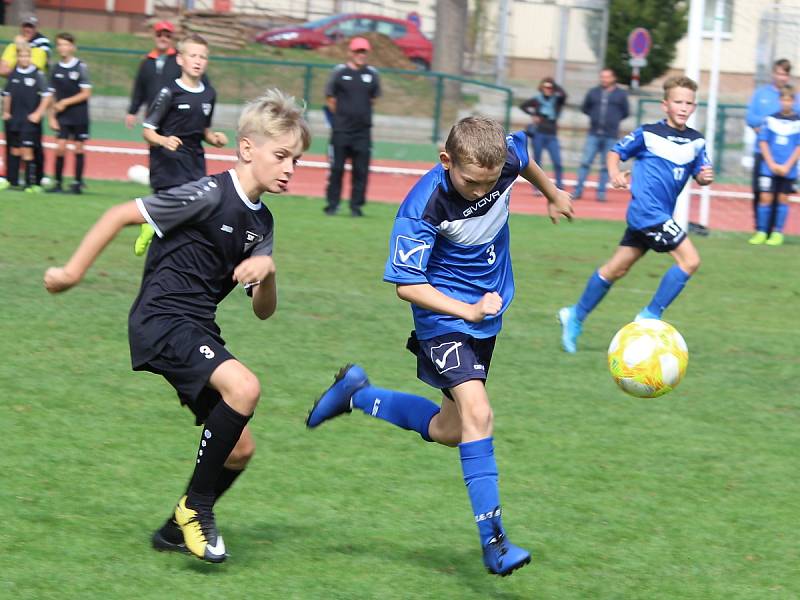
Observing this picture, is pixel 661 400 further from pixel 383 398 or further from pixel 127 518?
pixel 127 518

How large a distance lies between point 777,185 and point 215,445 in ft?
41.2

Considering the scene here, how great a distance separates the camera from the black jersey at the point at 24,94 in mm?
15977

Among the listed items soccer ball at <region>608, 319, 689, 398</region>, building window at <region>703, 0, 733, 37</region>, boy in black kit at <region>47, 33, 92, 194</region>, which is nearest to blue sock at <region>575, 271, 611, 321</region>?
soccer ball at <region>608, 319, 689, 398</region>

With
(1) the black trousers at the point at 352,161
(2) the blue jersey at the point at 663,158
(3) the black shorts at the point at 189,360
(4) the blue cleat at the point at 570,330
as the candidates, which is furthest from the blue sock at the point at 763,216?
(3) the black shorts at the point at 189,360

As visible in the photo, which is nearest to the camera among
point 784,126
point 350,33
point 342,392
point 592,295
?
point 342,392

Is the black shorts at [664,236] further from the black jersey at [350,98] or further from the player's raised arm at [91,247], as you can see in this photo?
the black jersey at [350,98]

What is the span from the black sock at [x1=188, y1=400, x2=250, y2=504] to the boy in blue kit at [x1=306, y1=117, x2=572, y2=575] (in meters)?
0.74

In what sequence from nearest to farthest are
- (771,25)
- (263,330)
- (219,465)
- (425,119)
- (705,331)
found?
(219,465)
(263,330)
(705,331)
(771,25)
(425,119)

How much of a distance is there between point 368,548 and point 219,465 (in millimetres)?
733

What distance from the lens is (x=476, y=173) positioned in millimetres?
4461

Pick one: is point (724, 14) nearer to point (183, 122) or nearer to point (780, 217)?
point (780, 217)

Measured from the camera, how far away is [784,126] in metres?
15.6

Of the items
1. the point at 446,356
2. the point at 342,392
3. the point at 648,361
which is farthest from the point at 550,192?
the point at 342,392

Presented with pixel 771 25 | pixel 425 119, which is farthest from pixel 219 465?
pixel 425 119
